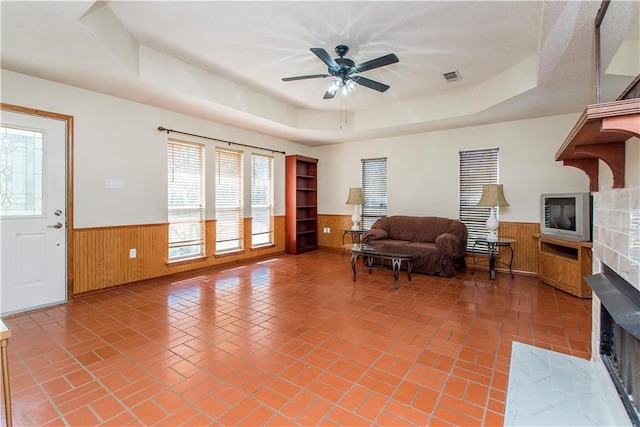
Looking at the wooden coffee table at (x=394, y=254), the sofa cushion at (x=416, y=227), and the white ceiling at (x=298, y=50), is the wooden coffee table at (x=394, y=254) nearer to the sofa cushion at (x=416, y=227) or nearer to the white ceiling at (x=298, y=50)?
the sofa cushion at (x=416, y=227)

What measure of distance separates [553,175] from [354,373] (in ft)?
15.0

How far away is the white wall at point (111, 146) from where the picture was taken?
137 inches

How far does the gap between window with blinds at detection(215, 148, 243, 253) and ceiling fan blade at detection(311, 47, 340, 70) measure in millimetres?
3004

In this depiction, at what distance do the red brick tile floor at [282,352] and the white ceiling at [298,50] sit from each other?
2.51 meters

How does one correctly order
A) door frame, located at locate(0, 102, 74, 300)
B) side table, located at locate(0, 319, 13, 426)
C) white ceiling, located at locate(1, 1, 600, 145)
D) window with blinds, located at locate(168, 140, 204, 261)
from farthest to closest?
1. window with blinds, located at locate(168, 140, 204, 261)
2. door frame, located at locate(0, 102, 74, 300)
3. white ceiling, located at locate(1, 1, 600, 145)
4. side table, located at locate(0, 319, 13, 426)

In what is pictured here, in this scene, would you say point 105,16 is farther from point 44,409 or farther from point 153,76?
point 44,409

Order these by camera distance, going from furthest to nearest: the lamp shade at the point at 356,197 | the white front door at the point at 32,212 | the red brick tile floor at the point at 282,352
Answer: the lamp shade at the point at 356,197 < the white front door at the point at 32,212 < the red brick tile floor at the point at 282,352

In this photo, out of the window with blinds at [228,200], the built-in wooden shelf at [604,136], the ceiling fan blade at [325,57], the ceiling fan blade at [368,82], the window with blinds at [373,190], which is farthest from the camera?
the window with blinds at [373,190]

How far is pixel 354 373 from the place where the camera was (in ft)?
6.89

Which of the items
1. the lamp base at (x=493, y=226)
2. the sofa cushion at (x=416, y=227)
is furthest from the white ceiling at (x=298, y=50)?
the sofa cushion at (x=416, y=227)

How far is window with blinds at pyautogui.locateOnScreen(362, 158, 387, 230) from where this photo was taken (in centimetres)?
644

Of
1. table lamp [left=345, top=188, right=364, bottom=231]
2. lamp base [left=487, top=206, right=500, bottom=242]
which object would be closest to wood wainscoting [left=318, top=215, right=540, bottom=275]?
lamp base [left=487, top=206, right=500, bottom=242]

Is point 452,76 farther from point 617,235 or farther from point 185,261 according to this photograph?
point 185,261

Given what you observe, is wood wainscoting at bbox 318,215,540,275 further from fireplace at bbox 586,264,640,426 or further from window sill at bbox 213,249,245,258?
window sill at bbox 213,249,245,258
